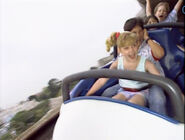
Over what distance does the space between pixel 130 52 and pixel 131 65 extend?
30mm

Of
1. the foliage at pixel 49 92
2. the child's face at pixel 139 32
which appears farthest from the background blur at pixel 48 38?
the child's face at pixel 139 32

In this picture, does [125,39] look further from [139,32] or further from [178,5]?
[178,5]

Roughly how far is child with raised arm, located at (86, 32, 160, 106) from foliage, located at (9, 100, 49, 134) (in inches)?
17.0

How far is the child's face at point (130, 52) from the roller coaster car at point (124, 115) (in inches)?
2.0

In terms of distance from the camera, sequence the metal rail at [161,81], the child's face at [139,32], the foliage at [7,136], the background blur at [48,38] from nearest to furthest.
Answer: the metal rail at [161,81]
the child's face at [139,32]
the background blur at [48,38]
the foliage at [7,136]

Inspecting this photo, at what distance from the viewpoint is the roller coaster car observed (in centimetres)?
48

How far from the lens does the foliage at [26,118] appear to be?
3.15 ft

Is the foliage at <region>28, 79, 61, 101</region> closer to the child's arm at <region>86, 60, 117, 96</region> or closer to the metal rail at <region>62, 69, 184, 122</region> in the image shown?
the child's arm at <region>86, 60, 117, 96</region>

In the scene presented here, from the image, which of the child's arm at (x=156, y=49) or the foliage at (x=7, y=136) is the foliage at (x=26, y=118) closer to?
the foliage at (x=7, y=136)

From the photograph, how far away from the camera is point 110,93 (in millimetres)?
642

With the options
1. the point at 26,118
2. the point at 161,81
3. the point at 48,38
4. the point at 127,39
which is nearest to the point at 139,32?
the point at 127,39

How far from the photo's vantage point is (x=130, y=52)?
58 centimetres

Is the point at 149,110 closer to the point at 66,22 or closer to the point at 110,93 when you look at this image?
the point at 110,93

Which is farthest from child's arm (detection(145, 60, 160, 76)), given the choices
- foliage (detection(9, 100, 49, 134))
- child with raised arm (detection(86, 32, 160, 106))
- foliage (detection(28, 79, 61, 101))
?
foliage (detection(9, 100, 49, 134))
